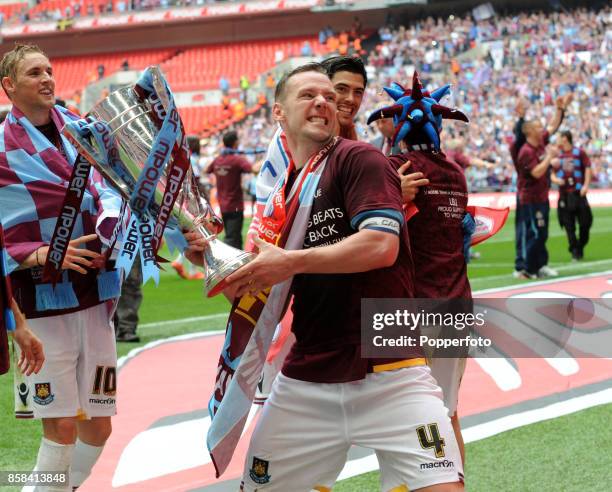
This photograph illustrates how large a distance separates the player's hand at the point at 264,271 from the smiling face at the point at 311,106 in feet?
1.80

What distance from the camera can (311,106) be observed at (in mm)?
3383

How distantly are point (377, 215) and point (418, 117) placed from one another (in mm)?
1288

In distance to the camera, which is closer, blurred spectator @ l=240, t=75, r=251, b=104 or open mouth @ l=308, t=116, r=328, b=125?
open mouth @ l=308, t=116, r=328, b=125

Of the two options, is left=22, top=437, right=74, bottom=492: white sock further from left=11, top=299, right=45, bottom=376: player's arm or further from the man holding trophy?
left=11, top=299, right=45, bottom=376: player's arm

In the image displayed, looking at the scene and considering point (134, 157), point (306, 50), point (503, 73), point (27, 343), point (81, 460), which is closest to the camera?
point (134, 157)

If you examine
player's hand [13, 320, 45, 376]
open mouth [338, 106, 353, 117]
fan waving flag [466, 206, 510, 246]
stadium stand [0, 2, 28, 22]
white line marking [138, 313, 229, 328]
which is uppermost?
open mouth [338, 106, 353, 117]

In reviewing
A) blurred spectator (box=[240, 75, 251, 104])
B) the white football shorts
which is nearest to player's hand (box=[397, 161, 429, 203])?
the white football shorts

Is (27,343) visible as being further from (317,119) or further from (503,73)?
(503,73)

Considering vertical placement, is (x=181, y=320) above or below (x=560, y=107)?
below

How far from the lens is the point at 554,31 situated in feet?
124

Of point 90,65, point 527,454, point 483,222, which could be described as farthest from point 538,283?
point 90,65

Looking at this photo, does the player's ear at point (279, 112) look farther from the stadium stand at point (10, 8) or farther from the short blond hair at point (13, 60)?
the stadium stand at point (10, 8)

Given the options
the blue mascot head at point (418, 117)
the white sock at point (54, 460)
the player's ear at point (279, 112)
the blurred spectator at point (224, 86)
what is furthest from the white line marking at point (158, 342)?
the blurred spectator at point (224, 86)

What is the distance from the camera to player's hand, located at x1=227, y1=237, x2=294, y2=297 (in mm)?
2996
